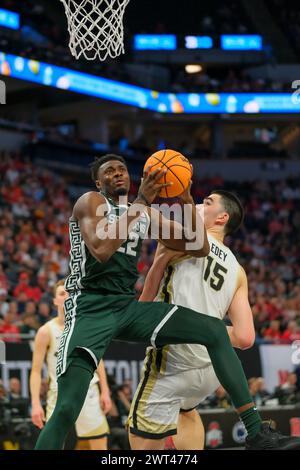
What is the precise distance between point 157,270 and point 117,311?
2.06ft

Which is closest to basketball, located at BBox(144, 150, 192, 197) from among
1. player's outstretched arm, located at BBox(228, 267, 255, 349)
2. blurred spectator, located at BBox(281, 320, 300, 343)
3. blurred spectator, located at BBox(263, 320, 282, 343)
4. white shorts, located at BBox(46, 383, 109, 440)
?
player's outstretched arm, located at BBox(228, 267, 255, 349)

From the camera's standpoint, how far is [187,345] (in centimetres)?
553

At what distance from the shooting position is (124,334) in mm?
5215

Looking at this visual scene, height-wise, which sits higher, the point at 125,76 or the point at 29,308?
the point at 125,76

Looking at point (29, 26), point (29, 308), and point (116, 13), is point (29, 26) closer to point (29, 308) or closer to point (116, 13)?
point (29, 308)

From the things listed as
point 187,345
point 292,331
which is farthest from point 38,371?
point 292,331

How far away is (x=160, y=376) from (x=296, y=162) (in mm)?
24216

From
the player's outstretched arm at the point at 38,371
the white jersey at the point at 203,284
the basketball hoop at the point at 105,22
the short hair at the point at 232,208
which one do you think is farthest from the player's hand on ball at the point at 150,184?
the basketball hoop at the point at 105,22

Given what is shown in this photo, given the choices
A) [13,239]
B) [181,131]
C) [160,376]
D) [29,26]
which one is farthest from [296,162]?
[160,376]

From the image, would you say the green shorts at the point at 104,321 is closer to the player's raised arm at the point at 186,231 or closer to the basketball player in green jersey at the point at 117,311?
the basketball player in green jersey at the point at 117,311

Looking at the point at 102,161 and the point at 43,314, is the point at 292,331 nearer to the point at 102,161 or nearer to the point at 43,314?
the point at 43,314

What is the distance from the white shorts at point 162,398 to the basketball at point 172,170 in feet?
3.72

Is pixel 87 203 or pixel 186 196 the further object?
pixel 186 196

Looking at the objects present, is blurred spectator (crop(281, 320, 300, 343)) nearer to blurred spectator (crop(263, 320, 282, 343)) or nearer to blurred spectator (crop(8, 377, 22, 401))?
blurred spectator (crop(263, 320, 282, 343))
